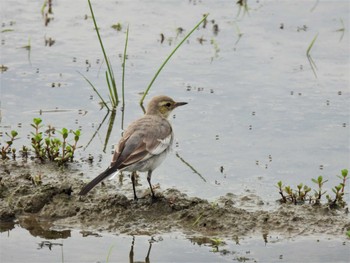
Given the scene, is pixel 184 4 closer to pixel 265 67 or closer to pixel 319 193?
pixel 265 67

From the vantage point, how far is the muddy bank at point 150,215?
9617mm

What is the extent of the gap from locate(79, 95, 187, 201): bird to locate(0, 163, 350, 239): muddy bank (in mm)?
339

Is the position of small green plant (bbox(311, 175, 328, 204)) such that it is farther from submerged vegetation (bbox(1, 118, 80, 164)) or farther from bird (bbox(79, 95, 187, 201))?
submerged vegetation (bbox(1, 118, 80, 164))

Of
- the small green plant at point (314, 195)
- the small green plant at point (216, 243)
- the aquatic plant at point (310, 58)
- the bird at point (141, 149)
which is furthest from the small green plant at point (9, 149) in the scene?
the aquatic plant at point (310, 58)

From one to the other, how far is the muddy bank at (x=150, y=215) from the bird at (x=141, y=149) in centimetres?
34

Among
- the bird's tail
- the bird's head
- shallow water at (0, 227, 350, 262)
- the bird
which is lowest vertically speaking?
shallow water at (0, 227, 350, 262)

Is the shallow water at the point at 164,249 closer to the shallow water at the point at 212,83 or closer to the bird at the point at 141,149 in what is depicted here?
the shallow water at the point at 212,83

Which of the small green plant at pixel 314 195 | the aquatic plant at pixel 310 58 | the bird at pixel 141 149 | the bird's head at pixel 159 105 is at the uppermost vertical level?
the aquatic plant at pixel 310 58

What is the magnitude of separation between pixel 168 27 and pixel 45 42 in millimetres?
2140

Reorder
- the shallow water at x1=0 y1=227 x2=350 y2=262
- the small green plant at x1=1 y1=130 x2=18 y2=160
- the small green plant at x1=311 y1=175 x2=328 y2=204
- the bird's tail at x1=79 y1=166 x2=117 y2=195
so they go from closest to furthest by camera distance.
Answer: the shallow water at x1=0 y1=227 x2=350 y2=262
the bird's tail at x1=79 y1=166 x2=117 y2=195
the small green plant at x1=311 y1=175 x2=328 y2=204
the small green plant at x1=1 y1=130 x2=18 y2=160

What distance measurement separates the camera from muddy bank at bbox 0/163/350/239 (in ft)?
31.6

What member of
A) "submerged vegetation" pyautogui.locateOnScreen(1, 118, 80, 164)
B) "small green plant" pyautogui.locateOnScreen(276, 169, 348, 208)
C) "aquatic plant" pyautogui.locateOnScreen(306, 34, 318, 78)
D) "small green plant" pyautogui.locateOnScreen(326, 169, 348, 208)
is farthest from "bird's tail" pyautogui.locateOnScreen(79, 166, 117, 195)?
"aquatic plant" pyautogui.locateOnScreen(306, 34, 318, 78)

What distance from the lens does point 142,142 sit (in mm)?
10125

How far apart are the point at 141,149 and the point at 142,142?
12 centimetres
